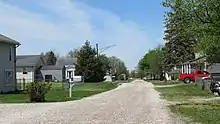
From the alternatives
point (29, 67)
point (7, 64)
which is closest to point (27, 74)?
point (29, 67)

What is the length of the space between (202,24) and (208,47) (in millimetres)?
3850

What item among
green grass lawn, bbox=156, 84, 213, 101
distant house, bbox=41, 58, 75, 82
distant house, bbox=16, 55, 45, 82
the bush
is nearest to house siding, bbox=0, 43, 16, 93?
the bush

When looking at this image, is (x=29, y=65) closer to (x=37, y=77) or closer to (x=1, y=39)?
(x=37, y=77)

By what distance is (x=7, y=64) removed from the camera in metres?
46.2

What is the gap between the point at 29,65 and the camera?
9206 cm

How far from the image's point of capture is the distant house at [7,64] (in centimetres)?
4444

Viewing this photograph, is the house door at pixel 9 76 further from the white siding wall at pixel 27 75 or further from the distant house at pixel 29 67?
the white siding wall at pixel 27 75

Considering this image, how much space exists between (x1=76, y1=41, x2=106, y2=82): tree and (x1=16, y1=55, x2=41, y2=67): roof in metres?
13.8

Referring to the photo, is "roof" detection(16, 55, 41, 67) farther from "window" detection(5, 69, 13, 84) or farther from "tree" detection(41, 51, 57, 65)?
"tree" detection(41, 51, 57, 65)

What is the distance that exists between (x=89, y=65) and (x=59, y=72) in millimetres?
26215

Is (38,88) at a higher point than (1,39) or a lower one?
lower

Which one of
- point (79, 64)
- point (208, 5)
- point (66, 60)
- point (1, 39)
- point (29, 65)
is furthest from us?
point (66, 60)

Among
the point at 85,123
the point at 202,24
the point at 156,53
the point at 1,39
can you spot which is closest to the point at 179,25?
the point at 202,24

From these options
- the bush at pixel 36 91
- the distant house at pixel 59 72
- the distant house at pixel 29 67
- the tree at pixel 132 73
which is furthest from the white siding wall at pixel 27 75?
the tree at pixel 132 73
